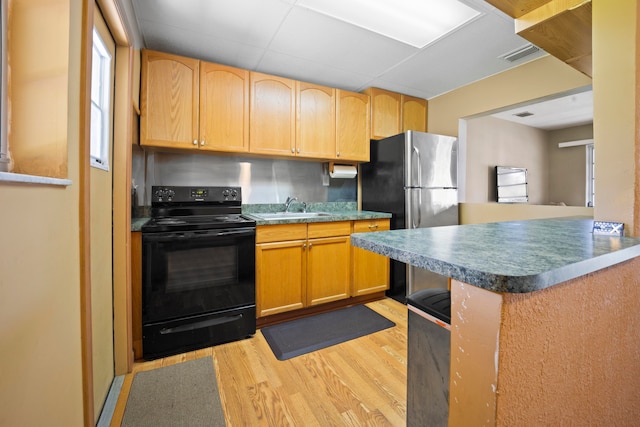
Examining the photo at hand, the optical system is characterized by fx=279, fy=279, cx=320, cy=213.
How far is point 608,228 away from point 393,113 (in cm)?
252

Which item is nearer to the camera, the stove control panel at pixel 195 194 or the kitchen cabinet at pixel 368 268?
the stove control panel at pixel 195 194

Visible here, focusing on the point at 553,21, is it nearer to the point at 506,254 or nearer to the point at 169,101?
the point at 506,254

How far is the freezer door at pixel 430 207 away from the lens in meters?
2.78

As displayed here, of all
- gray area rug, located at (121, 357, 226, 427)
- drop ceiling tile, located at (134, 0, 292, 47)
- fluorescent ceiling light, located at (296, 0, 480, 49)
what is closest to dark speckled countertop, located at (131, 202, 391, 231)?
gray area rug, located at (121, 357, 226, 427)

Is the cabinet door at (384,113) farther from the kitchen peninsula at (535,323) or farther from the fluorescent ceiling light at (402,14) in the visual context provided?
the kitchen peninsula at (535,323)

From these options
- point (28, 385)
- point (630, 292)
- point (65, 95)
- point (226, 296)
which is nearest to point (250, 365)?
point (226, 296)

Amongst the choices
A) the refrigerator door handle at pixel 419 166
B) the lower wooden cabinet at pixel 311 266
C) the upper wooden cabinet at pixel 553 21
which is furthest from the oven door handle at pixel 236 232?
the upper wooden cabinet at pixel 553 21

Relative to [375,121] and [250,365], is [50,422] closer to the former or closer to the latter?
[250,365]

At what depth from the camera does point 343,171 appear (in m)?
3.11

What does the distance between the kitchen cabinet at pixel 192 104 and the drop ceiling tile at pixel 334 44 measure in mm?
528

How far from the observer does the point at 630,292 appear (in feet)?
3.06

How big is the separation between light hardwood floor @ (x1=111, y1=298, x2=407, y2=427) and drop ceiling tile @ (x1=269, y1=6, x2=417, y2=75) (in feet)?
7.57

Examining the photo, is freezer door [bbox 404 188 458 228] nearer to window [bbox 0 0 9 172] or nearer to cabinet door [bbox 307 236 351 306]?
cabinet door [bbox 307 236 351 306]

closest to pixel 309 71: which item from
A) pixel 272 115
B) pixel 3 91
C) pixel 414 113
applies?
pixel 272 115
